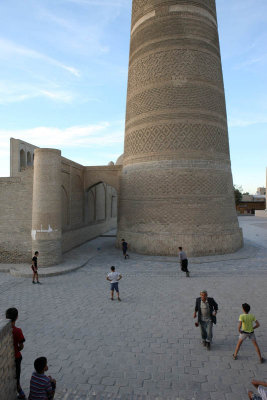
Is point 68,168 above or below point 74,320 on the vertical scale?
above

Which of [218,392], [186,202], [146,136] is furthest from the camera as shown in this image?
[146,136]

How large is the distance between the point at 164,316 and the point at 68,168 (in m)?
9.88

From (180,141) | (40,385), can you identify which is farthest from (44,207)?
(40,385)

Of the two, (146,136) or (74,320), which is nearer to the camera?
(74,320)

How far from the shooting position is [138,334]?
5.19 metres

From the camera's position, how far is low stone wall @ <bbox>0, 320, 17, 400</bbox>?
10.3 ft

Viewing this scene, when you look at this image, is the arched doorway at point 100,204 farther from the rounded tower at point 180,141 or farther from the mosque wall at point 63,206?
the rounded tower at point 180,141

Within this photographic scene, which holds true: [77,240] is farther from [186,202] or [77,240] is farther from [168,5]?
[168,5]

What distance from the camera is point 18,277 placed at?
9453 millimetres

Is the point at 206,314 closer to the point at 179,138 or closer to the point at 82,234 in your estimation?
the point at 179,138

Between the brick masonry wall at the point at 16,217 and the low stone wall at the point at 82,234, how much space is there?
2.21 metres

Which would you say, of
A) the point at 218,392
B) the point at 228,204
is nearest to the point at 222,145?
the point at 228,204

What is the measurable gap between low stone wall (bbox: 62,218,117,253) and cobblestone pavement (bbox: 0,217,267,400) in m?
4.07

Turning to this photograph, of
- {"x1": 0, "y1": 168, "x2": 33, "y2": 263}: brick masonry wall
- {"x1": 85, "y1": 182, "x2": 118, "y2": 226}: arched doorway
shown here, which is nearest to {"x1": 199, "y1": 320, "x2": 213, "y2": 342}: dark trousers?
{"x1": 0, "y1": 168, "x2": 33, "y2": 263}: brick masonry wall
